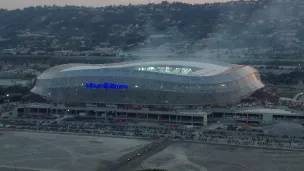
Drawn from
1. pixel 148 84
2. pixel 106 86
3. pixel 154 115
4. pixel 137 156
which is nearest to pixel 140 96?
pixel 148 84

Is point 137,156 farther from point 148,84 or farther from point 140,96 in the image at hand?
point 140,96

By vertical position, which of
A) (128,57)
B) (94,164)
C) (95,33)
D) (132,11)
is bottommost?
(94,164)

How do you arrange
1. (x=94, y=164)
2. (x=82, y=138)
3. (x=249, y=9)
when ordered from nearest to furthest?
(x=94, y=164) → (x=82, y=138) → (x=249, y=9)

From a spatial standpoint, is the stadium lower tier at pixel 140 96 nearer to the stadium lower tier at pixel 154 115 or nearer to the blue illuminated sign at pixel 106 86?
the blue illuminated sign at pixel 106 86

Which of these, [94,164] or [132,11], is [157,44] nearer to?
[132,11]

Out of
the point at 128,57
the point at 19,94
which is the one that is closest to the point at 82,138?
the point at 19,94
